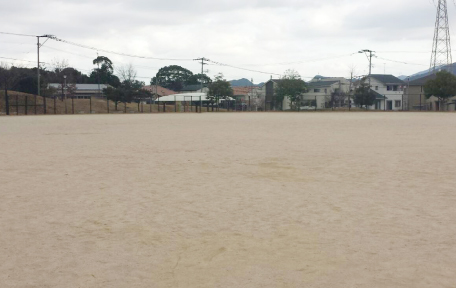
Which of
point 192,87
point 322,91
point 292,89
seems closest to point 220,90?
point 292,89

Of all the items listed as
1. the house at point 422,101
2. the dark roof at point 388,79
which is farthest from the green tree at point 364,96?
the dark roof at point 388,79

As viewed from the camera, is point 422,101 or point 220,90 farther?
point 422,101

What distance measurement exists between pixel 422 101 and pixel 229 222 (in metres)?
72.0

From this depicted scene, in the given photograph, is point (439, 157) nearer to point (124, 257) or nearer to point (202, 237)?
point (202, 237)

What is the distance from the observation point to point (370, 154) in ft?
38.7

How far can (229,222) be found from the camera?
548cm

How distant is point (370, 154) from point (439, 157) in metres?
1.47

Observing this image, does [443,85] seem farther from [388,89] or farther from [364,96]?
[388,89]

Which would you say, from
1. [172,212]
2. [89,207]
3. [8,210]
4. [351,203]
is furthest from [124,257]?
[351,203]

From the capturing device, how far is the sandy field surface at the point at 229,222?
3881 millimetres

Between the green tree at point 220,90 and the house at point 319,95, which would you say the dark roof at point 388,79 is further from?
the green tree at point 220,90

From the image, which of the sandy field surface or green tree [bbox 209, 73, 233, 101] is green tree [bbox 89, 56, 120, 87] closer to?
green tree [bbox 209, 73, 233, 101]

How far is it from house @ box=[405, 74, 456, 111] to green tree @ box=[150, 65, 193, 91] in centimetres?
5726

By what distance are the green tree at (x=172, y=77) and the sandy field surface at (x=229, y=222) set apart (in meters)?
110
